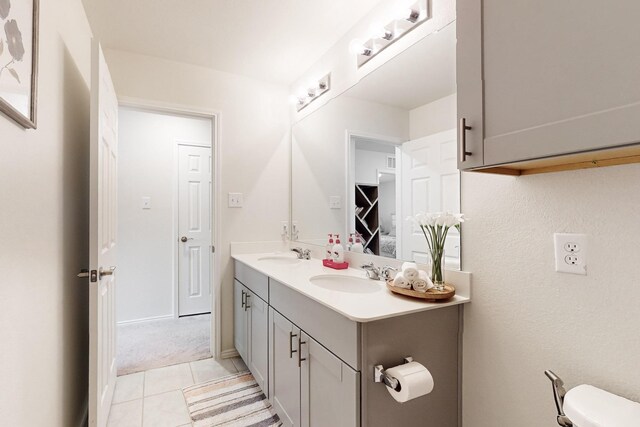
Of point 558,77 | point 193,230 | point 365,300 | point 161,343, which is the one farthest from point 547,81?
point 193,230

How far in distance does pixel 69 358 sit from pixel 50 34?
1.40m

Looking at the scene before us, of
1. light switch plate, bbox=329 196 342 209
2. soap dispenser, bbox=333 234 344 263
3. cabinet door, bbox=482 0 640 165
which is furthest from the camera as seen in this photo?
light switch plate, bbox=329 196 342 209

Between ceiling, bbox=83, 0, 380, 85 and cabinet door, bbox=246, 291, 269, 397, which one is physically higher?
ceiling, bbox=83, 0, 380, 85

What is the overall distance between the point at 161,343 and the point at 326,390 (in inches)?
84.5

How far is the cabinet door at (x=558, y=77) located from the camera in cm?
62

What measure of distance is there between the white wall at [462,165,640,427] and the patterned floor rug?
1.13 m

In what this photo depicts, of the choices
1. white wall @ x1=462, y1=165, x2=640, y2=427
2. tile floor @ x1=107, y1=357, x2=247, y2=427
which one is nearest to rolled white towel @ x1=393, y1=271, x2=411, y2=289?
white wall @ x1=462, y1=165, x2=640, y2=427

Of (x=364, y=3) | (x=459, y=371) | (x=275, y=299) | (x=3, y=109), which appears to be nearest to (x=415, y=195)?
(x=459, y=371)

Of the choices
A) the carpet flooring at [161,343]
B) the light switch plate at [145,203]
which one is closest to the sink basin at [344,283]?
the carpet flooring at [161,343]

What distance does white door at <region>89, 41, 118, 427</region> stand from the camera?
1.40m

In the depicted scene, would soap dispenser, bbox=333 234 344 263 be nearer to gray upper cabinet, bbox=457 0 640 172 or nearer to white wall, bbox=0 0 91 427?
gray upper cabinet, bbox=457 0 640 172

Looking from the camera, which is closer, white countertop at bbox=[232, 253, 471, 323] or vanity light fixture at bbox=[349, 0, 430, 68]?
white countertop at bbox=[232, 253, 471, 323]

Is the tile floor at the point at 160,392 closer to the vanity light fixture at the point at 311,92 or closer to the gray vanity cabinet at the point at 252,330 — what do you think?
the gray vanity cabinet at the point at 252,330

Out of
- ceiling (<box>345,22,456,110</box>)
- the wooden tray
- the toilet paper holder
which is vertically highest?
→ ceiling (<box>345,22,456,110</box>)
